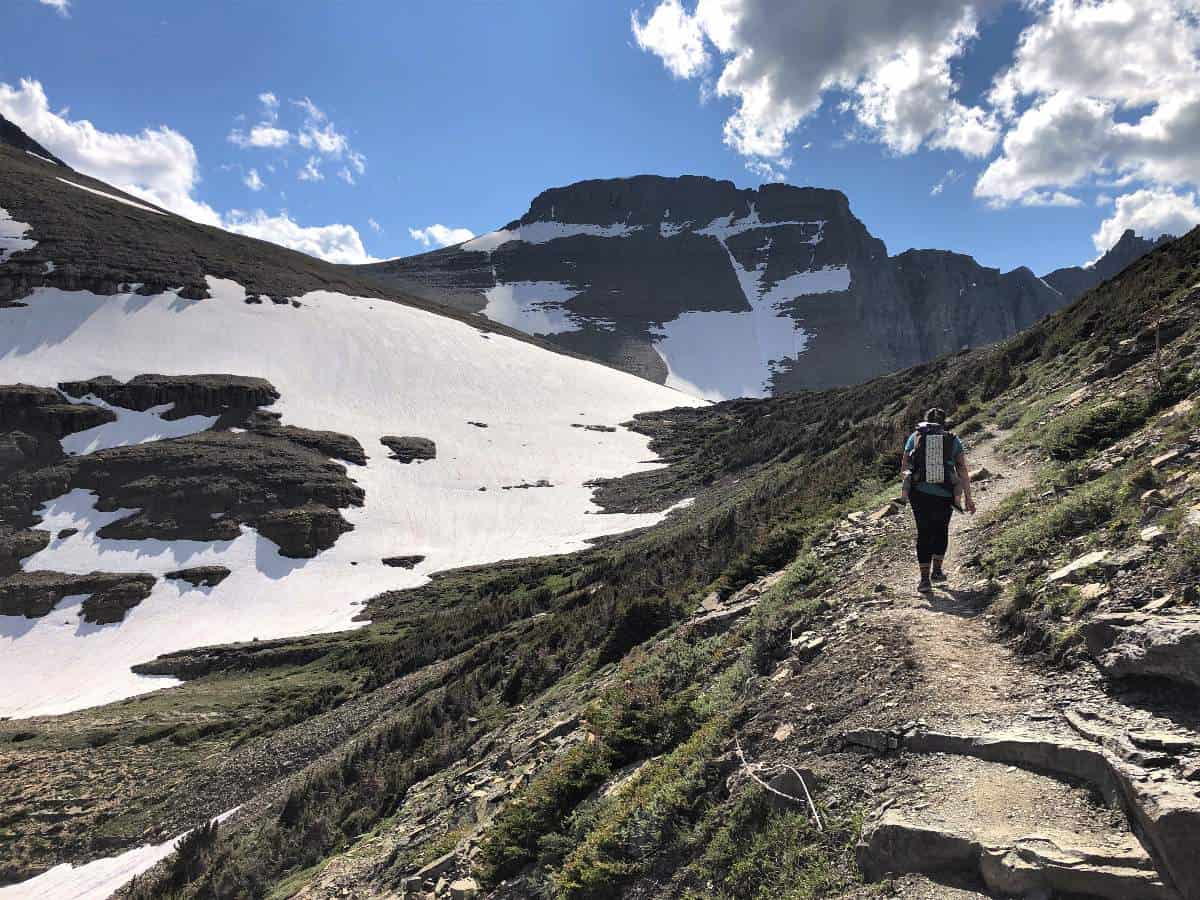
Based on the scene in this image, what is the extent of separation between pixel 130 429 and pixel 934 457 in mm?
58691

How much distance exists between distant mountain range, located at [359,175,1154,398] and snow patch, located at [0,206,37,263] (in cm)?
8699

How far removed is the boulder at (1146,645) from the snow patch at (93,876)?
51.8 ft

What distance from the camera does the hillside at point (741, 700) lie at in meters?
3.21

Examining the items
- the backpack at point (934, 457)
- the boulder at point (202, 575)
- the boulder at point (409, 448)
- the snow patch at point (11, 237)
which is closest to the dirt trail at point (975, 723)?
the backpack at point (934, 457)

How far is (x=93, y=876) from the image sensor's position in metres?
12.5

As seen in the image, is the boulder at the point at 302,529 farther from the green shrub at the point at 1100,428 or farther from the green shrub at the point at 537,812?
the green shrub at the point at 1100,428


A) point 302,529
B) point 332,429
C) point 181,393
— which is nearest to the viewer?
point 302,529

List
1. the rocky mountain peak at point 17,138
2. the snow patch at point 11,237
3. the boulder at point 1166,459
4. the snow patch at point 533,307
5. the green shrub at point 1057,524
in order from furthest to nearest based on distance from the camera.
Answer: the snow patch at point 533,307 → the rocky mountain peak at point 17,138 → the snow patch at point 11,237 → the boulder at point 1166,459 → the green shrub at point 1057,524

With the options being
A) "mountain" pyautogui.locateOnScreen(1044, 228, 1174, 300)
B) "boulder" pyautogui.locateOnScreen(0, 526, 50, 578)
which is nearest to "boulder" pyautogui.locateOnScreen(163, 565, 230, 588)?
"boulder" pyautogui.locateOnScreen(0, 526, 50, 578)

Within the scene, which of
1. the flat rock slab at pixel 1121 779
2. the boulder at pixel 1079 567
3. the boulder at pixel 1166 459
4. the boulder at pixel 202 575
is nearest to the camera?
the flat rock slab at pixel 1121 779


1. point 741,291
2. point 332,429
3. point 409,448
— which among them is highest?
point 741,291

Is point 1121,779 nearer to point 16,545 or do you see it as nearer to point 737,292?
point 16,545

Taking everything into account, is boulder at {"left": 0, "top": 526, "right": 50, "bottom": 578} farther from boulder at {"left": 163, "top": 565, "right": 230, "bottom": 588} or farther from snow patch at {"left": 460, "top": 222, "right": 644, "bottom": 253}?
snow patch at {"left": 460, "top": 222, "right": 644, "bottom": 253}

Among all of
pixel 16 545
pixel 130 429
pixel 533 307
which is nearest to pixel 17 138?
pixel 533 307
